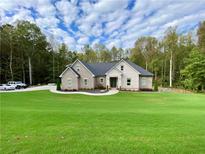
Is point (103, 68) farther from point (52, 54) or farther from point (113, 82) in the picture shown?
point (52, 54)

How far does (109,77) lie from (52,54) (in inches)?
1204

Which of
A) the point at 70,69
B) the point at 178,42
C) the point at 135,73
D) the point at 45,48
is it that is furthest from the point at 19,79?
the point at 178,42

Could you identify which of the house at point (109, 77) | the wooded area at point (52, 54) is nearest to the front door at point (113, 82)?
the house at point (109, 77)

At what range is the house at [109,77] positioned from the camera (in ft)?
119

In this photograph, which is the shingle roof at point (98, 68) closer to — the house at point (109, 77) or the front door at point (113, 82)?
the house at point (109, 77)

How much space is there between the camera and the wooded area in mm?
49125

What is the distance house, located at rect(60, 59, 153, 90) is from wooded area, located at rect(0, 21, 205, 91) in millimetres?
11785

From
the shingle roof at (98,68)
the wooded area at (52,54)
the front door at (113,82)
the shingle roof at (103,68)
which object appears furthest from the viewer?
the wooded area at (52,54)

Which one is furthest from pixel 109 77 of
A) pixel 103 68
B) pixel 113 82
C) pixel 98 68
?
pixel 98 68

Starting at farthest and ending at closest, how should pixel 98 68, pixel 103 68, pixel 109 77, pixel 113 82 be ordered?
pixel 98 68, pixel 103 68, pixel 113 82, pixel 109 77

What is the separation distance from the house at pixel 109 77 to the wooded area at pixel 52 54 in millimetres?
11785

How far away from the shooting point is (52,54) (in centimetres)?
6216

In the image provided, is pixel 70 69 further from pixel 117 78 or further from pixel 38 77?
pixel 38 77

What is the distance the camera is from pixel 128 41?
6669cm
